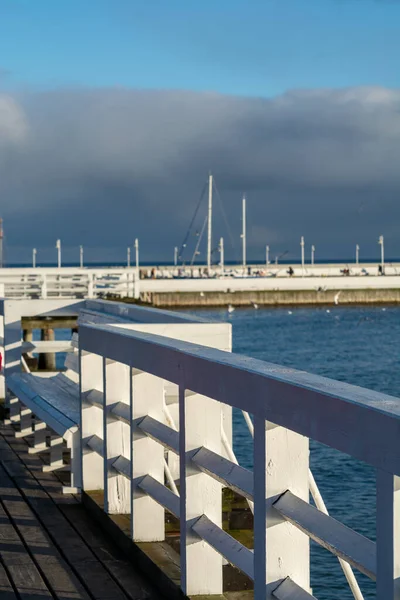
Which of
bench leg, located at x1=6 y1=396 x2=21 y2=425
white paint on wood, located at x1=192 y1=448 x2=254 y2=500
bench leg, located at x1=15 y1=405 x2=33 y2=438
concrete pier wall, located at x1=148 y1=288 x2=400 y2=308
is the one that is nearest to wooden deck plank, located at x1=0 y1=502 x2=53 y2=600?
white paint on wood, located at x1=192 y1=448 x2=254 y2=500

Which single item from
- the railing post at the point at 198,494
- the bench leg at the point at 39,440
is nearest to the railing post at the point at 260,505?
the railing post at the point at 198,494

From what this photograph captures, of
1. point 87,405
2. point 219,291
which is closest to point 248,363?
point 87,405

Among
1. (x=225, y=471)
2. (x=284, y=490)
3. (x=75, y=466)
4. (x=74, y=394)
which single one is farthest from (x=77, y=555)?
(x=74, y=394)

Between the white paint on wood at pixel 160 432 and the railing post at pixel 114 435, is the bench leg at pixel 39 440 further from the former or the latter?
the white paint on wood at pixel 160 432

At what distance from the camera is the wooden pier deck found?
432 cm

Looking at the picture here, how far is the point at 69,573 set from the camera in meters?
4.57

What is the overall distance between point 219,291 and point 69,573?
81.4 meters

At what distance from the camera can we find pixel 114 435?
5.40m

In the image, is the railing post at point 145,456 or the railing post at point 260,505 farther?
the railing post at point 145,456

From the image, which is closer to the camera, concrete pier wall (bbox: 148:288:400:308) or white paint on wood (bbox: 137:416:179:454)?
white paint on wood (bbox: 137:416:179:454)

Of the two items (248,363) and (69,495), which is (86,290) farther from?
(248,363)

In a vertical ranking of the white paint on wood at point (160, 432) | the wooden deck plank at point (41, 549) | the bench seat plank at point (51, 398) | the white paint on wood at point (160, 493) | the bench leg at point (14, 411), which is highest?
the white paint on wood at point (160, 432)

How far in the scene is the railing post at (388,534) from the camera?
2.25 meters

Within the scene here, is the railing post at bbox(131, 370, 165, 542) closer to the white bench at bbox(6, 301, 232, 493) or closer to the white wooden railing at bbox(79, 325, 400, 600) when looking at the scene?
the white wooden railing at bbox(79, 325, 400, 600)
